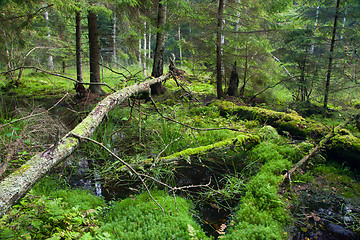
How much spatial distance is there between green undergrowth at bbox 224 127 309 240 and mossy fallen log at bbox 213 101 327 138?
100 cm

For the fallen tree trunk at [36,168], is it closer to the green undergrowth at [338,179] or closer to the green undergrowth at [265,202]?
the green undergrowth at [265,202]

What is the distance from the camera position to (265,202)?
3.26 metres

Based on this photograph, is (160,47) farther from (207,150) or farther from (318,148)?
(318,148)

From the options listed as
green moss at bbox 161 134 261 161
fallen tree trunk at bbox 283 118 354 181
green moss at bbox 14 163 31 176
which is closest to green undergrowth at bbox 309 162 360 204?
fallen tree trunk at bbox 283 118 354 181

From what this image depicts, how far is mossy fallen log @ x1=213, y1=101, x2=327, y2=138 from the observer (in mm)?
5579

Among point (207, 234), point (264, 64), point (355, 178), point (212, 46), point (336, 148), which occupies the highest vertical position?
point (212, 46)

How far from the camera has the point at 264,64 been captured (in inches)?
350

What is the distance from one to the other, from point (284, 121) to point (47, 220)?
6.16 m

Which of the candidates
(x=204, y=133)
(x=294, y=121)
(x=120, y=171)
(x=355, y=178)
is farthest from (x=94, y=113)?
(x=294, y=121)

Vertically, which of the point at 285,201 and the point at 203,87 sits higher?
the point at 203,87

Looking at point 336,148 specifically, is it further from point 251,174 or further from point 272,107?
point 272,107

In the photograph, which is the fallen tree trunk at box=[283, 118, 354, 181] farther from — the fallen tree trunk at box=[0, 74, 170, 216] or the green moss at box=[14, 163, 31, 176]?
the green moss at box=[14, 163, 31, 176]

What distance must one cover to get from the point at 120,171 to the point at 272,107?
22.9ft

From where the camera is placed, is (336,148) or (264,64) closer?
(336,148)
